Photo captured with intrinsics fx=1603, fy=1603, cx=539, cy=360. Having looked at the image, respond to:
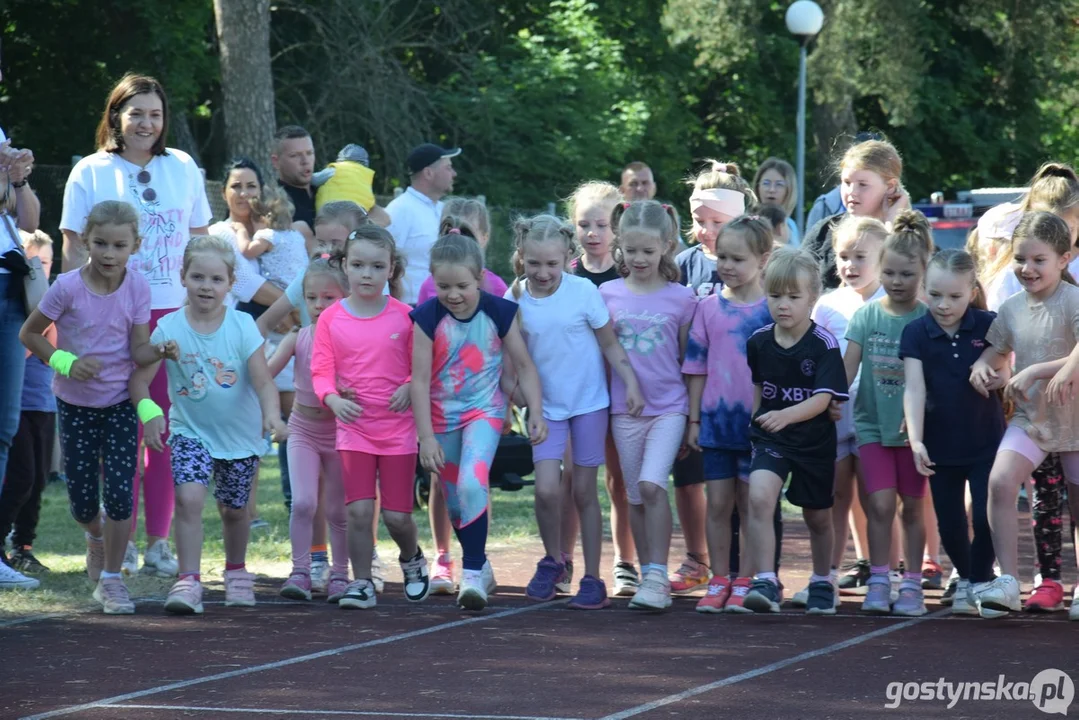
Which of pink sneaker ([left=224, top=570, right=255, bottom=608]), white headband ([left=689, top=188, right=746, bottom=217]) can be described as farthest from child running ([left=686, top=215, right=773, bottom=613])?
pink sneaker ([left=224, top=570, right=255, bottom=608])

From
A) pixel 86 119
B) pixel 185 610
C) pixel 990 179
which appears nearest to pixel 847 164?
pixel 185 610

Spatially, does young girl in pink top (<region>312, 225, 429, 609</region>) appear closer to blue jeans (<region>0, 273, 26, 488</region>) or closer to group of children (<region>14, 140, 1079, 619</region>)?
group of children (<region>14, 140, 1079, 619</region>)

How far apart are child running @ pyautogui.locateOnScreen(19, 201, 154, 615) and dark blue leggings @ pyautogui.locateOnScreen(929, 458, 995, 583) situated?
11.9ft

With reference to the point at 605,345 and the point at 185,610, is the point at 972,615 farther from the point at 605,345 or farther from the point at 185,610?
the point at 185,610

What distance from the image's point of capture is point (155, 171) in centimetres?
804

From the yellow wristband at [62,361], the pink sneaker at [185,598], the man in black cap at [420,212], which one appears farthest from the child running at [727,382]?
the yellow wristband at [62,361]

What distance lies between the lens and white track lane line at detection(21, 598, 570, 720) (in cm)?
535

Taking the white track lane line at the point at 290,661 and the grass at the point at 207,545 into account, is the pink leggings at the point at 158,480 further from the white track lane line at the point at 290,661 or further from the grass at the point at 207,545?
the white track lane line at the point at 290,661

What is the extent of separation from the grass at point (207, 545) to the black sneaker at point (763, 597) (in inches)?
103

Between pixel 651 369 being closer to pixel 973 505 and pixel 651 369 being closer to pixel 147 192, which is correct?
pixel 973 505

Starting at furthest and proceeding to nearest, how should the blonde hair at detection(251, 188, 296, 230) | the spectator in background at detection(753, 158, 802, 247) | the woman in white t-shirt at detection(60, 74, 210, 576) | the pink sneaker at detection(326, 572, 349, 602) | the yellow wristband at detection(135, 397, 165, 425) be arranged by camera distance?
the spectator in background at detection(753, 158, 802, 247), the blonde hair at detection(251, 188, 296, 230), the woman in white t-shirt at detection(60, 74, 210, 576), the pink sneaker at detection(326, 572, 349, 602), the yellow wristband at detection(135, 397, 165, 425)

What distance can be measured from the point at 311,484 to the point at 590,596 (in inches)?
56.6

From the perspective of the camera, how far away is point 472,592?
711 centimetres

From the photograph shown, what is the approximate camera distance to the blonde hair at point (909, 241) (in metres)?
7.27
